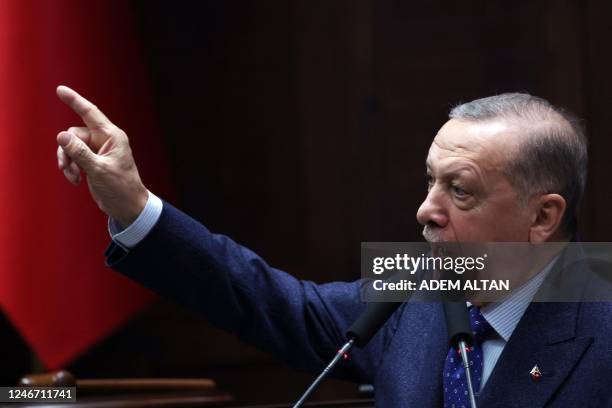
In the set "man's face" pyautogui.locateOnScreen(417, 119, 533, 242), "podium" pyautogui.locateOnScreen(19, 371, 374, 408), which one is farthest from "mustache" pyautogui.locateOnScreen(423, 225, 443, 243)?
"podium" pyautogui.locateOnScreen(19, 371, 374, 408)

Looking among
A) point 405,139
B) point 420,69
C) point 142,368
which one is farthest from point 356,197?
point 142,368

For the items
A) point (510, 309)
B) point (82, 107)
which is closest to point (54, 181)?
point (82, 107)

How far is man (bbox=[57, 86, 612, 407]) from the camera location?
1.80 meters

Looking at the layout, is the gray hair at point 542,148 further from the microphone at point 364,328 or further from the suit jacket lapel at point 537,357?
the microphone at point 364,328

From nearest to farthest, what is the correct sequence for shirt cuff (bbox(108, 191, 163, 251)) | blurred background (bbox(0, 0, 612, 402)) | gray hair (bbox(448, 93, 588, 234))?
shirt cuff (bbox(108, 191, 163, 251)) < gray hair (bbox(448, 93, 588, 234)) < blurred background (bbox(0, 0, 612, 402))

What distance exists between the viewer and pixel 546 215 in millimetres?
1928

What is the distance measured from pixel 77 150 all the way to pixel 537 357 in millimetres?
891

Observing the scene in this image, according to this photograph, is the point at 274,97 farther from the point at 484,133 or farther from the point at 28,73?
the point at 484,133

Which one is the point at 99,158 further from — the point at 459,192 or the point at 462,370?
the point at 462,370

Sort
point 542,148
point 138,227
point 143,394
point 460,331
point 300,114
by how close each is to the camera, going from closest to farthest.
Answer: point 460,331, point 138,227, point 542,148, point 143,394, point 300,114

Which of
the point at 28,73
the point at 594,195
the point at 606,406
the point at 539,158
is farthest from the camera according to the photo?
the point at 594,195

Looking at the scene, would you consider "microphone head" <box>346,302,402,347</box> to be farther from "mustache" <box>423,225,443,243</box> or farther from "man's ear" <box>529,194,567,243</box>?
"man's ear" <box>529,194,567,243</box>

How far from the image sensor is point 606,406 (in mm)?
1750

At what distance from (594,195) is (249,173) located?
1.11m
